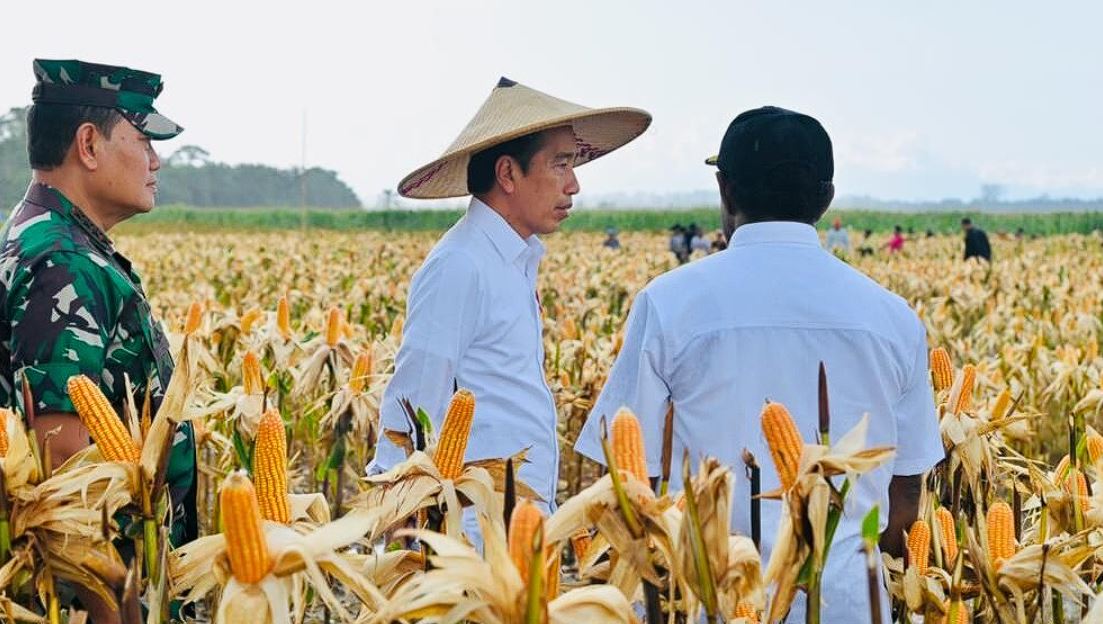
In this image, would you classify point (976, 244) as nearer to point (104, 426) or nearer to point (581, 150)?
point (581, 150)

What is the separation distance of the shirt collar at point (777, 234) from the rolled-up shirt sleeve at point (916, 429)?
280mm

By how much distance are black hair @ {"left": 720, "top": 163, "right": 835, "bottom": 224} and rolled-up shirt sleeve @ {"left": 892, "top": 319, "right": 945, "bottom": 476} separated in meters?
0.32

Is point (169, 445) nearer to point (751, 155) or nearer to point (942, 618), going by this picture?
point (751, 155)

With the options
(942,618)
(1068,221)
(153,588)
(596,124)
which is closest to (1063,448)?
(596,124)

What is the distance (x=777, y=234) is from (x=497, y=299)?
97cm

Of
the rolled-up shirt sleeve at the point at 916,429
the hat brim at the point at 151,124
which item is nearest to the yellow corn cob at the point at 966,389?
the rolled-up shirt sleeve at the point at 916,429

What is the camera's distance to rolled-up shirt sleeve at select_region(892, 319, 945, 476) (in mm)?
2355

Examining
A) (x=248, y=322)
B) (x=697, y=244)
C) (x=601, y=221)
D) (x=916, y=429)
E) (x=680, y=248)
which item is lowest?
(x=601, y=221)

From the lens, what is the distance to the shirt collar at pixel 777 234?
2.33 m

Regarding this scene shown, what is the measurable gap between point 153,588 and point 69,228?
108 cm

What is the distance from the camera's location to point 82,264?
2.45 m

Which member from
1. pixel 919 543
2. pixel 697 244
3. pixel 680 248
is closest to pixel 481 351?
pixel 919 543

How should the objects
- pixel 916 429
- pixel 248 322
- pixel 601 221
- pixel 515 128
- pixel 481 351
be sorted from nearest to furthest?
pixel 916 429
pixel 481 351
pixel 515 128
pixel 248 322
pixel 601 221

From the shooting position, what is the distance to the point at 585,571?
1.85 metres
